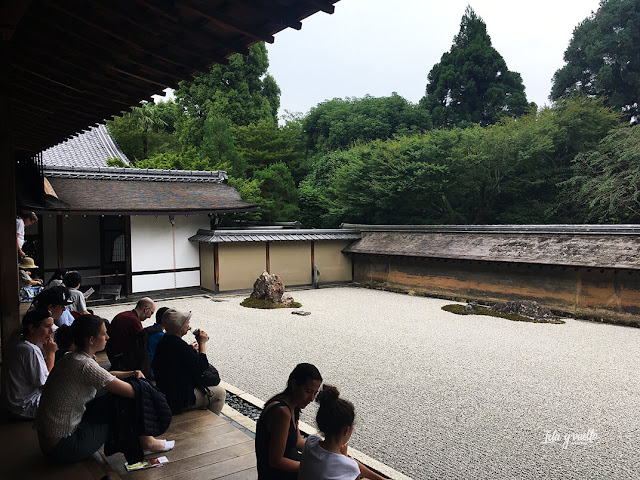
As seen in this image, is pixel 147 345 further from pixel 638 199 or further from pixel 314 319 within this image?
pixel 638 199

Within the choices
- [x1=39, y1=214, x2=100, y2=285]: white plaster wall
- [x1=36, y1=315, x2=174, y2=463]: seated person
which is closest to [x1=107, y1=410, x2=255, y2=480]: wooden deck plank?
[x1=36, y1=315, x2=174, y2=463]: seated person

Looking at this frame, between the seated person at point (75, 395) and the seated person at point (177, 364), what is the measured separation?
2.76 feet

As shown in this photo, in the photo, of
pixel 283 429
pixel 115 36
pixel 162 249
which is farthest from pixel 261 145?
pixel 283 429

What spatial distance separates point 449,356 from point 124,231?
10045 millimetres

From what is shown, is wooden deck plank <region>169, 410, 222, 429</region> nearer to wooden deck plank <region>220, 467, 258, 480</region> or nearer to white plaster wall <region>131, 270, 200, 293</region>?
wooden deck plank <region>220, 467, 258, 480</region>

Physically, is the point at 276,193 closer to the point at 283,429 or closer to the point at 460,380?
the point at 460,380

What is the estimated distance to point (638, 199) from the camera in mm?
14633

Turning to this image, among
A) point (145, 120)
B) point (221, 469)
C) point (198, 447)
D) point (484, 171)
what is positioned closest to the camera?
point (221, 469)

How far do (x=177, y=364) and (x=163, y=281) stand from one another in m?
10.4

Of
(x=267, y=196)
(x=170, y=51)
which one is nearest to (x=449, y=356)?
(x=170, y=51)

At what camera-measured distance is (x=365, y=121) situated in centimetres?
2569

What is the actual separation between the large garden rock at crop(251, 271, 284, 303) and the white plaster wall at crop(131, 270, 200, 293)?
2964 mm

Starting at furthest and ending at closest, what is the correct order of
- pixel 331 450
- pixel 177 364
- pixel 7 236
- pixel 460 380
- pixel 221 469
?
1. pixel 460 380
2. pixel 7 236
3. pixel 177 364
4. pixel 221 469
5. pixel 331 450

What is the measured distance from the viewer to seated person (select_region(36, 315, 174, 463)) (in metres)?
2.54
